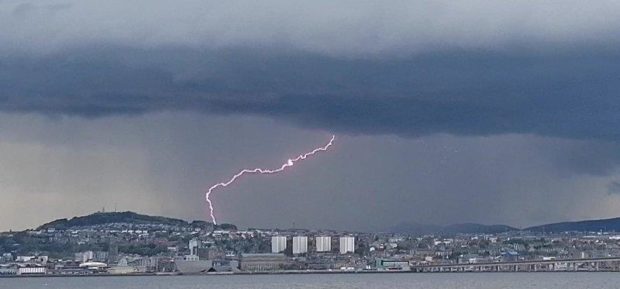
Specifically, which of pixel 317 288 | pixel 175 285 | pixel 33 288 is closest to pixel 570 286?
pixel 317 288

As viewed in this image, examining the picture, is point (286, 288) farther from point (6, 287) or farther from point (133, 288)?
point (6, 287)

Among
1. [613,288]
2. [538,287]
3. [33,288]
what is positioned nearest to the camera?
[613,288]

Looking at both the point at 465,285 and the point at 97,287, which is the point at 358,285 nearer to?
the point at 465,285

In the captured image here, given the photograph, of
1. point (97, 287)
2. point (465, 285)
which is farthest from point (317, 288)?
point (97, 287)

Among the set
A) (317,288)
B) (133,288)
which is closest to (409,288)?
(317,288)

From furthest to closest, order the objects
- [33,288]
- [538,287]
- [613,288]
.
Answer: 1. [33,288]
2. [538,287]
3. [613,288]

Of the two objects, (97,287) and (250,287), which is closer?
(250,287)

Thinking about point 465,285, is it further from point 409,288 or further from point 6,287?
point 6,287

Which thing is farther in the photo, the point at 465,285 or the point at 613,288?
the point at 465,285
